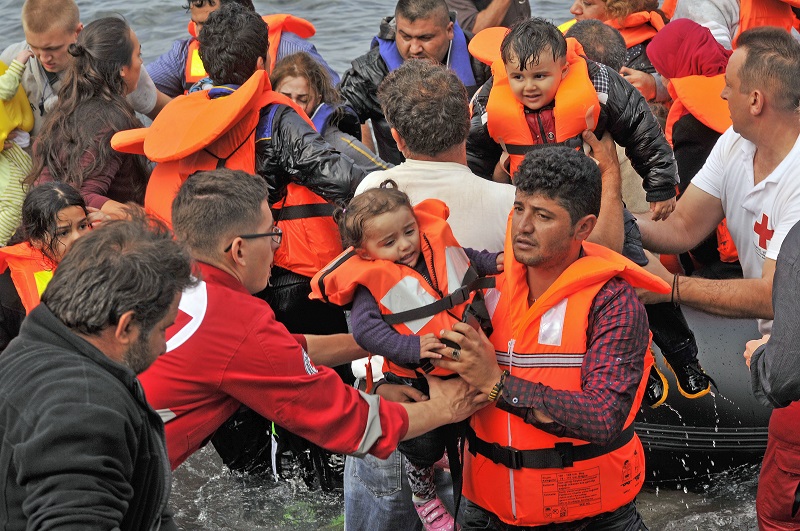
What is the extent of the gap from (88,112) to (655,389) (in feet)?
9.72

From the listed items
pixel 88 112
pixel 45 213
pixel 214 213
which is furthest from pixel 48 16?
pixel 214 213

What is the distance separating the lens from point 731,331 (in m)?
4.81

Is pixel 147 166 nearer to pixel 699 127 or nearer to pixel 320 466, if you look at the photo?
pixel 320 466

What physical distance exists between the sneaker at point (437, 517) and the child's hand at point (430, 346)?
775 mm

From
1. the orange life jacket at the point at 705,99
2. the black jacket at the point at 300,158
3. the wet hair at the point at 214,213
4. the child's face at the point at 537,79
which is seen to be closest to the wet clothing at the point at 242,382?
the wet hair at the point at 214,213

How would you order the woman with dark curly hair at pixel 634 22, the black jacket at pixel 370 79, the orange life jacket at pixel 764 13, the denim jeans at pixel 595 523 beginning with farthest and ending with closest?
1. the orange life jacket at pixel 764 13
2. the woman with dark curly hair at pixel 634 22
3. the black jacket at pixel 370 79
4. the denim jeans at pixel 595 523

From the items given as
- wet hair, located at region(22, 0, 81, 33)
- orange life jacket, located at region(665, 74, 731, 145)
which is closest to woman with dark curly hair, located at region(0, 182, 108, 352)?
wet hair, located at region(22, 0, 81, 33)

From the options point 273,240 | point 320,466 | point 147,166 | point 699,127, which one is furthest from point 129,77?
point 699,127

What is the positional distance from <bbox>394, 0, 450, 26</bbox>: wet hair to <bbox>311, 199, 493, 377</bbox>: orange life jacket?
235 centimetres

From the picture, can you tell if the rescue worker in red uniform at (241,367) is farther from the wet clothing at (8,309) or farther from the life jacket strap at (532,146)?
the wet clothing at (8,309)

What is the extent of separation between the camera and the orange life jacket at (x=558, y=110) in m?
4.06

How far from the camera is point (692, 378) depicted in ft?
14.4

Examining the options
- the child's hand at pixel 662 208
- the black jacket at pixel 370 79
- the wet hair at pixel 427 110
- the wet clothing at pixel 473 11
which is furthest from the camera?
the wet clothing at pixel 473 11

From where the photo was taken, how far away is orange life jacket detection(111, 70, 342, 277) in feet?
13.8
